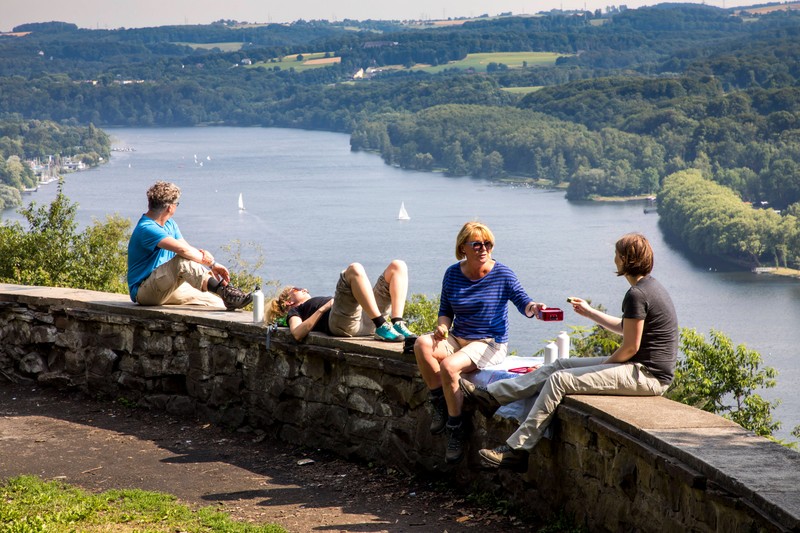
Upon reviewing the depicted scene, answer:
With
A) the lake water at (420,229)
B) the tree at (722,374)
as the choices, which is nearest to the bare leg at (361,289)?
the tree at (722,374)

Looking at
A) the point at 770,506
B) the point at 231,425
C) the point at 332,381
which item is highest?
the point at 770,506

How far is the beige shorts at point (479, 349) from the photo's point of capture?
4797 mm

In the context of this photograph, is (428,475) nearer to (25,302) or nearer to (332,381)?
(332,381)

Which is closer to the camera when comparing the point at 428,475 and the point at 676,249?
the point at 428,475

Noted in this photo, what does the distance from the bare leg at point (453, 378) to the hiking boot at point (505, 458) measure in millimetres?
351

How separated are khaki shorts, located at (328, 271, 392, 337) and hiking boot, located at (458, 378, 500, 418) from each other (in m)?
0.85

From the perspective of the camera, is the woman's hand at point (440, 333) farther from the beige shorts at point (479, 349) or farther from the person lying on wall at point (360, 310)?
the person lying on wall at point (360, 310)

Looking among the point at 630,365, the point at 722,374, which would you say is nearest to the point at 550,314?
the point at 630,365

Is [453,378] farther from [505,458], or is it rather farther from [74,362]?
[74,362]

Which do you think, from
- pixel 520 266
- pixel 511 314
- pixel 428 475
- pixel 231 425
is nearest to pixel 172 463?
pixel 231 425

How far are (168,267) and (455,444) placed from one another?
7.98ft

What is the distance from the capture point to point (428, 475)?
507 cm

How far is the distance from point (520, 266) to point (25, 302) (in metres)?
73.8

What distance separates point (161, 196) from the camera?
6.37 metres
